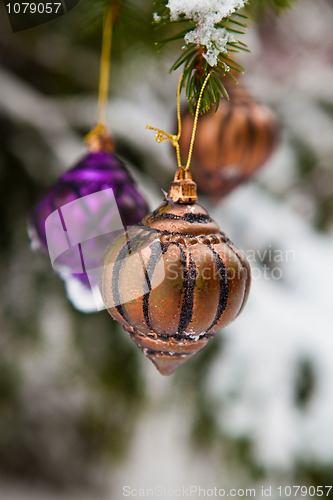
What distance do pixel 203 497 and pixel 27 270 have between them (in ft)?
2.00

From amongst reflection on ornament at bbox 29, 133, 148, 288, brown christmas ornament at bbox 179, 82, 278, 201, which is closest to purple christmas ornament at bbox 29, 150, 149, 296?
reflection on ornament at bbox 29, 133, 148, 288

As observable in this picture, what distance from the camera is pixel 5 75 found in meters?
0.64

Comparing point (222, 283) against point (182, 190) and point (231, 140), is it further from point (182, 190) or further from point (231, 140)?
point (231, 140)

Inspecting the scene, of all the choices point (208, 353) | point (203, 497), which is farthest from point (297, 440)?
point (203, 497)

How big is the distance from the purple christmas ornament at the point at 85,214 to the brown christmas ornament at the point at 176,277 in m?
0.05

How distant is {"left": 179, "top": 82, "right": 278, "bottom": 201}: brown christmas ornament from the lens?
0.41 metres

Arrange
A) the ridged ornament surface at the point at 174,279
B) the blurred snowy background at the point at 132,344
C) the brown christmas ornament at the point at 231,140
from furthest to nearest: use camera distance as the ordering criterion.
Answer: the blurred snowy background at the point at 132,344, the brown christmas ornament at the point at 231,140, the ridged ornament surface at the point at 174,279

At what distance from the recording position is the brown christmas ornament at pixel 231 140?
1.35 ft

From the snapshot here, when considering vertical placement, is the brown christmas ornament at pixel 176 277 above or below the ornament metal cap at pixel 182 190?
below

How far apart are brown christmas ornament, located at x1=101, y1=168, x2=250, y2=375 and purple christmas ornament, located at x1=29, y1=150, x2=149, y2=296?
5 centimetres

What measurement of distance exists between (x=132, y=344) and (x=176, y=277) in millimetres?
475

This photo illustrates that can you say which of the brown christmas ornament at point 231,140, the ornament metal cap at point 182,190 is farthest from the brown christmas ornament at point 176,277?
the brown christmas ornament at point 231,140

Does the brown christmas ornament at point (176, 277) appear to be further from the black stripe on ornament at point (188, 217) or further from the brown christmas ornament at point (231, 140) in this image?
the brown christmas ornament at point (231, 140)

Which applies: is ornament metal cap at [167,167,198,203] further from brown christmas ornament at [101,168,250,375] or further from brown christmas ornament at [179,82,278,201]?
brown christmas ornament at [179,82,278,201]
